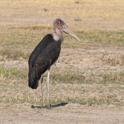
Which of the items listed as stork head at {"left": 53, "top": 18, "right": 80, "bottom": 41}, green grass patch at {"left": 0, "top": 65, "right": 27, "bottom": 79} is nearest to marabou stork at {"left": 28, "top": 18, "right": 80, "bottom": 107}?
stork head at {"left": 53, "top": 18, "right": 80, "bottom": 41}

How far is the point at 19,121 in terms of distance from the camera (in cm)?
938

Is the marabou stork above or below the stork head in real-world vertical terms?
below

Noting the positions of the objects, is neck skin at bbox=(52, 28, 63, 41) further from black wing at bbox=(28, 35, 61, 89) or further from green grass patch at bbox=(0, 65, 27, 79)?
green grass patch at bbox=(0, 65, 27, 79)

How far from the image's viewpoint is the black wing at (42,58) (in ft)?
32.8

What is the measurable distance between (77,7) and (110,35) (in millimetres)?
19850

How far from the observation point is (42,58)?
10102 mm

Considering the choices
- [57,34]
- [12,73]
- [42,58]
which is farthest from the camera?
[12,73]

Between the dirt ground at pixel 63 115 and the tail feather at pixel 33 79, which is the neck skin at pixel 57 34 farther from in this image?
the dirt ground at pixel 63 115

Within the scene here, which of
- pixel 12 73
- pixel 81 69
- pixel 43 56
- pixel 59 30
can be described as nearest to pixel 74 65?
pixel 81 69

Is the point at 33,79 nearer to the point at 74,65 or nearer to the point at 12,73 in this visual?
the point at 12,73

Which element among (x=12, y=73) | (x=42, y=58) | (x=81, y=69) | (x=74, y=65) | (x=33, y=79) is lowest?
(x=74, y=65)

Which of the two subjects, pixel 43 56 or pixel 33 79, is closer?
pixel 33 79

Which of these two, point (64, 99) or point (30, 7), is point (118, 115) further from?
point (30, 7)

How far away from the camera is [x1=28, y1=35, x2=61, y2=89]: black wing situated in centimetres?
999
